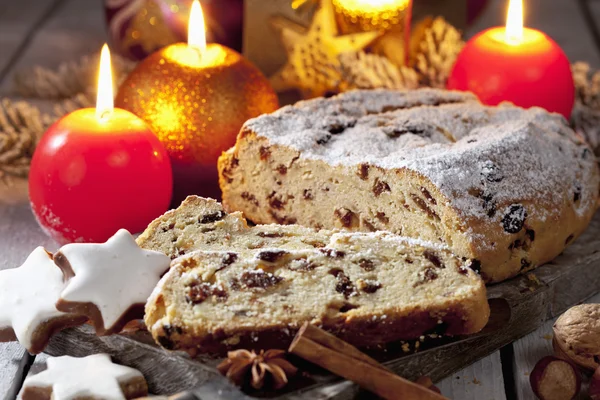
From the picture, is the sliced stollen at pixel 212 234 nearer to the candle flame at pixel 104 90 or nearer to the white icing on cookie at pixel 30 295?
the white icing on cookie at pixel 30 295

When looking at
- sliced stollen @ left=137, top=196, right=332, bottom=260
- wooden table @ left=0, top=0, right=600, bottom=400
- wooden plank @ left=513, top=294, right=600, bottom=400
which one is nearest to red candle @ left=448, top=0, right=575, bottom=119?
wooden table @ left=0, top=0, right=600, bottom=400

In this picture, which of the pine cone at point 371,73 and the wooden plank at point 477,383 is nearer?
the wooden plank at point 477,383

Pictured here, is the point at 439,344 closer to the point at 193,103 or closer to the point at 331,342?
the point at 331,342

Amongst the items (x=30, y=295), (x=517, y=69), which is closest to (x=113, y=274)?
(x=30, y=295)

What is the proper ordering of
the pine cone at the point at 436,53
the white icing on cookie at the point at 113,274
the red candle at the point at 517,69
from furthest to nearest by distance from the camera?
the pine cone at the point at 436,53
the red candle at the point at 517,69
the white icing on cookie at the point at 113,274

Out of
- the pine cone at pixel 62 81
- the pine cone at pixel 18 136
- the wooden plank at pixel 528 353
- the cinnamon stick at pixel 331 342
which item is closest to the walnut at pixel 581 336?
the wooden plank at pixel 528 353

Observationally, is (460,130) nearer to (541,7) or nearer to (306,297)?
(306,297)
